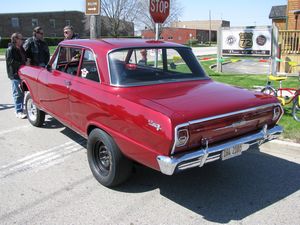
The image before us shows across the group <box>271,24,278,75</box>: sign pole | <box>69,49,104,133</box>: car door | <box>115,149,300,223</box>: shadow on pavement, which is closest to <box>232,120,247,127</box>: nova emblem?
<box>115,149,300,223</box>: shadow on pavement

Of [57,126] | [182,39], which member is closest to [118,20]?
[182,39]

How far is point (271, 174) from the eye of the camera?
4730mm

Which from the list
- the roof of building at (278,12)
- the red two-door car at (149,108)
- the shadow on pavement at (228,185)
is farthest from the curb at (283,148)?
→ the roof of building at (278,12)

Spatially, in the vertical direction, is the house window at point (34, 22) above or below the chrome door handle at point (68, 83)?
above

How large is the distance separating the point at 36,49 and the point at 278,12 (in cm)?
→ 2536

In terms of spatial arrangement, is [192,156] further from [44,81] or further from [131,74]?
[44,81]

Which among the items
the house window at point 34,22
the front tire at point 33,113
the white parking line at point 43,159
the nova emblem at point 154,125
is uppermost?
the house window at point 34,22

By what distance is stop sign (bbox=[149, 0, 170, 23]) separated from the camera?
795cm

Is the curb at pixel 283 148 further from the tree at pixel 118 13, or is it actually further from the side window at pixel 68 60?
the tree at pixel 118 13

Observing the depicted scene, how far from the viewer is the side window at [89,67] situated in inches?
180

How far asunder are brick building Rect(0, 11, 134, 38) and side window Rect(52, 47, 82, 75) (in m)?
57.4

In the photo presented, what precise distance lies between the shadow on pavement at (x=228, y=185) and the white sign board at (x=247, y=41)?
8.72 m

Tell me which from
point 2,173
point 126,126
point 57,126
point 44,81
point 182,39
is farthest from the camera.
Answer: point 182,39

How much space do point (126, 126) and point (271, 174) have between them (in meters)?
2.21
